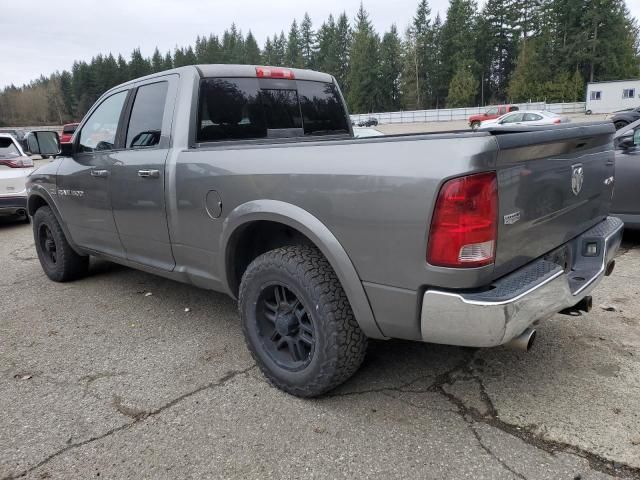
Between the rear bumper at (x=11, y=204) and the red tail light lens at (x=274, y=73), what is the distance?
7091 mm

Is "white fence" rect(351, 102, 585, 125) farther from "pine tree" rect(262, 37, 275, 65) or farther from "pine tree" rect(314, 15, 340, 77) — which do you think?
"pine tree" rect(262, 37, 275, 65)

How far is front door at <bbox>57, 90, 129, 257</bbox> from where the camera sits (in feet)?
13.0

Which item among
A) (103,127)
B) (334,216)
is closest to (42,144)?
(103,127)

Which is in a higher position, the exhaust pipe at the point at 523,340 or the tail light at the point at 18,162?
the tail light at the point at 18,162

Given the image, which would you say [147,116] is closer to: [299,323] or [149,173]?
[149,173]

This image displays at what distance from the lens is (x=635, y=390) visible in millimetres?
2654

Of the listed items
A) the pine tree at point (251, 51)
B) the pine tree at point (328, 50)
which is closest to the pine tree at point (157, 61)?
the pine tree at point (251, 51)

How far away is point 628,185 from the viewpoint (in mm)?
5414

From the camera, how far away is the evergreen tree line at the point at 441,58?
63.1 metres

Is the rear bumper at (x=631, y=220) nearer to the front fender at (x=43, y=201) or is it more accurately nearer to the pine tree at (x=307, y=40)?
the front fender at (x=43, y=201)

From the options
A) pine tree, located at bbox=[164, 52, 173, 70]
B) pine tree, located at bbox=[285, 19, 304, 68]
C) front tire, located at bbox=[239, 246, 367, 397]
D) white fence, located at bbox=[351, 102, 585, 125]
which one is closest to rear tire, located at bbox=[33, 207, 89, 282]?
front tire, located at bbox=[239, 246, 367, 397]

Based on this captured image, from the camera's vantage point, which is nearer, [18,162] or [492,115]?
[18,162]

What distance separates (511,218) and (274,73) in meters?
2.41

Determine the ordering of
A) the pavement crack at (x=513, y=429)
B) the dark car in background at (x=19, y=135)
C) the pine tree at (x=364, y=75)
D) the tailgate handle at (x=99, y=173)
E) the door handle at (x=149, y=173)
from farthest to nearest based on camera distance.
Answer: the pine tree at (x=364, y=75) → the dark car in background at (x=19, y=135) → the tailgate handle at (x=99, y=173) → the door handle at (x=149, y=173) → the pavement crack at (x=513, y=429)
